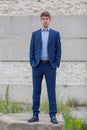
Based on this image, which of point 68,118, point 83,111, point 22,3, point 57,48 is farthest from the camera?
point 22,3

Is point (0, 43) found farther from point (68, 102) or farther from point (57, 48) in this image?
point (57, 48)

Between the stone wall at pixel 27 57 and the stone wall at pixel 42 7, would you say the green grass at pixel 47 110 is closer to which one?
the stone wall at pixel 27 57

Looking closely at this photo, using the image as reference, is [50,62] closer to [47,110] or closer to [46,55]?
[46,55]

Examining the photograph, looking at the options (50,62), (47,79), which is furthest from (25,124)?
(50,62)

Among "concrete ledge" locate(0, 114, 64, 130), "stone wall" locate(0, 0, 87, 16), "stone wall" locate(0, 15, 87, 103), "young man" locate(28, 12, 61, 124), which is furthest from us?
"stone wall" locate(0, 0, 87, 16)

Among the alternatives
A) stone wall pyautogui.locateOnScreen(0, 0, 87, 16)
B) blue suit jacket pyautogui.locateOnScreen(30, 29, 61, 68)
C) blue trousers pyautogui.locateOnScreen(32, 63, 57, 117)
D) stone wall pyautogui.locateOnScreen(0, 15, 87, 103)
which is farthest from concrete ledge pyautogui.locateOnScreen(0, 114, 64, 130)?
stone wall pyautogui.locateOnScreen(0, 0, 87, 16)

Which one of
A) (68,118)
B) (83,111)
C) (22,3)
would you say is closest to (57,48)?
(68,118)

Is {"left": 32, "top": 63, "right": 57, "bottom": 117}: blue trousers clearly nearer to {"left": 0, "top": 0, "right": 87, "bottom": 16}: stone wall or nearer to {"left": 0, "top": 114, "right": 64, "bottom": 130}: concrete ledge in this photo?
{"left": 0, "top": 114, "right": 64, "bottom": 130}: concrete ledge

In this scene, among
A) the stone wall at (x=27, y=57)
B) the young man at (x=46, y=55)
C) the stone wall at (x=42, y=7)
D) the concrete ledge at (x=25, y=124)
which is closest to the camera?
the young man at (x=46, y=55)

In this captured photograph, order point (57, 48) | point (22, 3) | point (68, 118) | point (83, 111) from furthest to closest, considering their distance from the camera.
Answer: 1. point (22, 3)
2. point (83, 111)
3. point (68, 118)
4. point (57, 48)

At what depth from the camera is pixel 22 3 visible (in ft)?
42.1

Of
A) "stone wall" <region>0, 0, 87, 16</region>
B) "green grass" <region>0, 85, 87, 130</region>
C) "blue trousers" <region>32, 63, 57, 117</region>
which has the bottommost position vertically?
"green grass" <region>0, 85, 87, 130</region>

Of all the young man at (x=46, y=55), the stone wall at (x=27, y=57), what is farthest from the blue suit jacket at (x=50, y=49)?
the stone wall at (x=27, y=57)

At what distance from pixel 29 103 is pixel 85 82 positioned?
5.17 ft
